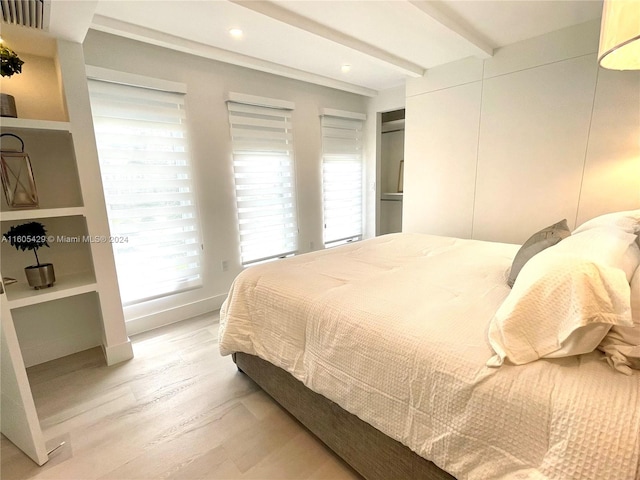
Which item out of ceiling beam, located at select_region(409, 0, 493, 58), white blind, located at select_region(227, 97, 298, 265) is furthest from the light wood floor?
ceiling beam, located at select_region(409, 0, 493, 58)

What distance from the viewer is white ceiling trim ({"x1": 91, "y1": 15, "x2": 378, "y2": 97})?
2.20 meters

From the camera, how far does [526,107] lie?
2.79m

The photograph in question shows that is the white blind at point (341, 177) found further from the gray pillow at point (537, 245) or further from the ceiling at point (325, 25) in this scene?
the gray pillow at point (537, 245)

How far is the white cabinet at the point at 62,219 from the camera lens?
1948 mm

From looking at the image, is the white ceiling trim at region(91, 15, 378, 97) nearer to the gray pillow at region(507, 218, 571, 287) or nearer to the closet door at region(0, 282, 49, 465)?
the closet door at region(0, 282, 49, 465)

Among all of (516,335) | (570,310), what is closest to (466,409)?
(516,335)

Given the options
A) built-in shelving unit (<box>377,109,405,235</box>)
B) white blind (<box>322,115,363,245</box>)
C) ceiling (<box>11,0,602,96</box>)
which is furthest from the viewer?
built-in shelving unit (<box>377,109,405,235</box>)

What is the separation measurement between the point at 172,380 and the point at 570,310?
2243 millimetres

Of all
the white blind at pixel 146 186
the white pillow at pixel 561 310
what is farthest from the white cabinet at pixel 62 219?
the white pillow at pixel 561 310

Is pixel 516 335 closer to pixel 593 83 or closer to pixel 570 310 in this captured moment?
pixel 570 310

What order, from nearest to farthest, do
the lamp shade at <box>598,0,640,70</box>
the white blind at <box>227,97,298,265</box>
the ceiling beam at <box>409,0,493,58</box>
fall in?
the lamp shade at <box>598,0,640,70</box>, the ceiling beam at <box>409,0,493,58</box>, the white blind at <box>227,97,298,265</box>

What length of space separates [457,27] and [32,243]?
3.48 metres

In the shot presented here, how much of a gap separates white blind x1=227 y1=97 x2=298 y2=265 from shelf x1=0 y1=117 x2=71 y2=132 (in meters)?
1.48

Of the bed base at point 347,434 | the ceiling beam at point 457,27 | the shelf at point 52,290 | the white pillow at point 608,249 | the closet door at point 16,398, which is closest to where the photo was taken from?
the white pillow at point 608,249
